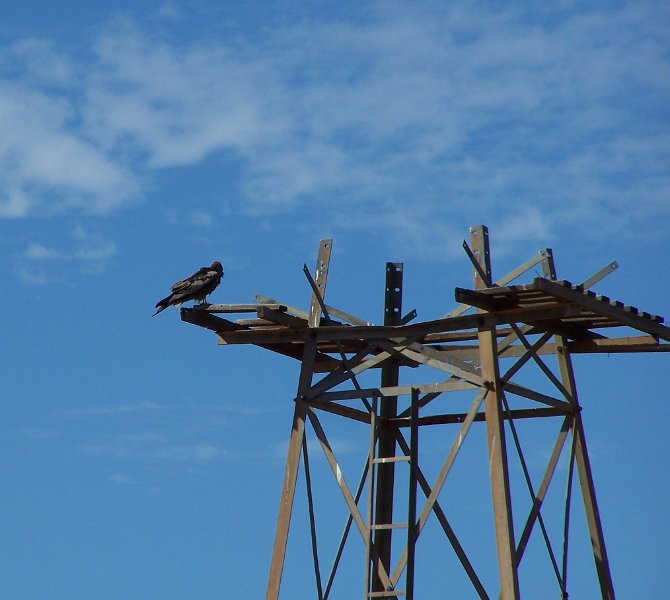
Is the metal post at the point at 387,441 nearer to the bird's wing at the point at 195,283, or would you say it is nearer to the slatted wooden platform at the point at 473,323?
the slatted wooden platform at the point at 473,323

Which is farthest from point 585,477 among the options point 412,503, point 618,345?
point 412,503

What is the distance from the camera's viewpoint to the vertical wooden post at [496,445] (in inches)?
760

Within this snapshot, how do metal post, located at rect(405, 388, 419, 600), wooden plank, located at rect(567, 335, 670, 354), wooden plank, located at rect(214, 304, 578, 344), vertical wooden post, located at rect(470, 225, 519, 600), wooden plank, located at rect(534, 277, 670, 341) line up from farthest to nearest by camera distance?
wooden plank, located at rect(567, 335, 670, 354)
wooden plank, located at rect(214, 304, 578, 344)
metal post, located at rect(405, 388, 419, 600)
vertical wooden post, located at rect(470, 225, 519, 600)
wooden plank, located at rect(534, 277, 670, 341)

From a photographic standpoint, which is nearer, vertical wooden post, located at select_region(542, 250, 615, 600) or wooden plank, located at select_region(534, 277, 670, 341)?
wooden plank, located at select_region(534, 277, 670, 341)

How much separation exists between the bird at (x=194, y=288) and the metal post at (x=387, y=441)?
9.04 ft

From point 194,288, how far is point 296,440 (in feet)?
9.97

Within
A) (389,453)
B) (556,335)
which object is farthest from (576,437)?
(389,453)

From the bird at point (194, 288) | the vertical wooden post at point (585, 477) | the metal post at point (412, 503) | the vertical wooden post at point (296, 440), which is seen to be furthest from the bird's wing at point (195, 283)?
the vertical wooden post at point (585, 477)

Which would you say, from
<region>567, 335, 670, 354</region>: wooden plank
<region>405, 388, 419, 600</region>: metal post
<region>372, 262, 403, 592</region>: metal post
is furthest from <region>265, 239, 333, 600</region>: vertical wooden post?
<region>567, 335, 670, 354</region>: wooden plank

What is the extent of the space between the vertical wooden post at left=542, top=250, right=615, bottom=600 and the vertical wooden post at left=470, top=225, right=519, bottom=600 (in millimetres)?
1512

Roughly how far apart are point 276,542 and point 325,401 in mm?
2215

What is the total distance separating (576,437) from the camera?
72.5ft

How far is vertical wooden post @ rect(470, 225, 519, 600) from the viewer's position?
19297mm

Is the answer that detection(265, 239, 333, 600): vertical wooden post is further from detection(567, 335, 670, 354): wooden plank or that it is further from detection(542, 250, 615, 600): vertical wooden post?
detection(567, 335, 670, 354): wooden plank
